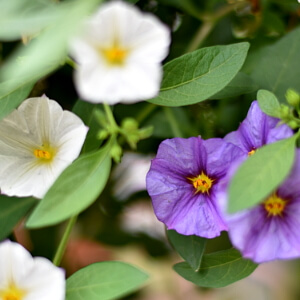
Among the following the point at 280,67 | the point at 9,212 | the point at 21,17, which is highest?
Result: the point at 21,17

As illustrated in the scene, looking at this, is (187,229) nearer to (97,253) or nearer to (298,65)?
(298,65)

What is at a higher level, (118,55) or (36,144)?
(118,55)

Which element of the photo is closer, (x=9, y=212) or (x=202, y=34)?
(x=9, y=212)

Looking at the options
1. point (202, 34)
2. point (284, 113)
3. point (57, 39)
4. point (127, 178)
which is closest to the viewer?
point (57, 39)

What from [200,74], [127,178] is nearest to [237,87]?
[200,74]

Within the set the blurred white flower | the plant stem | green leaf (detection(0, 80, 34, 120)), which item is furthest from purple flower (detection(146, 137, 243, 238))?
the blurred white flower

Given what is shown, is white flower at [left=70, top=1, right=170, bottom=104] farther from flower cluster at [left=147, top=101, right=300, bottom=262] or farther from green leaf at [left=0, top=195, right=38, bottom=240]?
green leaf at [left=0, top=195, right=38, bottom=240]

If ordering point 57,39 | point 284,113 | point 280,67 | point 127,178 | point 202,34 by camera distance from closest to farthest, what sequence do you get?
point 57,39
point 284,113
point 280,67
point 202,34
point 127,178

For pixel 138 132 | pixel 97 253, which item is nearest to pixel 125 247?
pixel 97 253

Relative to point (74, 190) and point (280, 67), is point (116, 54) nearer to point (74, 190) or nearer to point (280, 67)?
point (74, 190)
